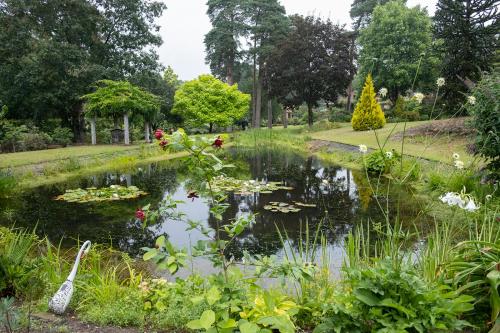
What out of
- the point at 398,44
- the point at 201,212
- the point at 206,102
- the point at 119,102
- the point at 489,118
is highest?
the point at 398,44

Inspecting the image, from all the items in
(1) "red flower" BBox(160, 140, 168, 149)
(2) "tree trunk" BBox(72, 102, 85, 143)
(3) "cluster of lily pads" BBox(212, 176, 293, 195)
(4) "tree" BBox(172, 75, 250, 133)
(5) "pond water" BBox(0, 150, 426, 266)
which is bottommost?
(5) "pond water" BBox(0, 150, 426, 266)

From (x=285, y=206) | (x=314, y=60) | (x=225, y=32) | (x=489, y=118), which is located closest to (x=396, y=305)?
(x=489, y=118)

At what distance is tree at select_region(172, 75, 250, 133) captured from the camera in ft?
82.5

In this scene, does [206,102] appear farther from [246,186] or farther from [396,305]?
[396,305]

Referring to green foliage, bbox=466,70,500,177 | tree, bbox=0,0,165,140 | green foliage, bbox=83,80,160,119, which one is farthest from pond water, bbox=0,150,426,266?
tree, bbox=0,0,165,140

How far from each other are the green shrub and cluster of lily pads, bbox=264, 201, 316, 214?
13.0 m

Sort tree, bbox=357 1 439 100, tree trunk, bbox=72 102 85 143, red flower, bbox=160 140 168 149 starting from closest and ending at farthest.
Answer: red flower, bbox=160 140 168 149 → tree trunk, bbox=72 102 85 143 → tree, bbox=357 1 439 100

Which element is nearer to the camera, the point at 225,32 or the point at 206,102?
the point at 206,102

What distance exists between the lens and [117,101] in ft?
52.8

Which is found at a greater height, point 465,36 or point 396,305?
point 465,36

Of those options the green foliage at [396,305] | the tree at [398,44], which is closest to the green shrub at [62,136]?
the green foliage at [396,305]

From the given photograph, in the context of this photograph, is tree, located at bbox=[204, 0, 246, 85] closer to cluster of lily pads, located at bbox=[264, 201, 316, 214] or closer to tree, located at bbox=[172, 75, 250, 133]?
tree, located at bbox=[172, 75, 250, 133]

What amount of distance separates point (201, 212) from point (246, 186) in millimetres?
1991

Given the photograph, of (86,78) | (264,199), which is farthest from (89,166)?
(86,78)
